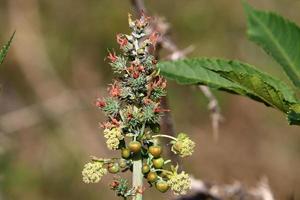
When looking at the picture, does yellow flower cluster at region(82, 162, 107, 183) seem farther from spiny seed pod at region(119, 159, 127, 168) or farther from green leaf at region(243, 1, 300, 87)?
green leaf at region(243, 1, 300, 87)

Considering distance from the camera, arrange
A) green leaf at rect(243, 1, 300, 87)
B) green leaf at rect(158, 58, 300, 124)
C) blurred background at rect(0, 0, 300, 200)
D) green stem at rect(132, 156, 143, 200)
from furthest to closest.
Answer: blurred background at rect(0, 0, 300, 200) → green leaf at rect(243, 1, 300, 87) → green leaf at rect(158, 58, 300, 124) → green stem at rect(132, 156, 143, 200)

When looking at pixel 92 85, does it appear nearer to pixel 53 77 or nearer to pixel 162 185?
pixel 53 77

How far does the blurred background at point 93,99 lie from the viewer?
7.20 meters

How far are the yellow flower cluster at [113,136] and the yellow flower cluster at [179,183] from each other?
0.15 meters

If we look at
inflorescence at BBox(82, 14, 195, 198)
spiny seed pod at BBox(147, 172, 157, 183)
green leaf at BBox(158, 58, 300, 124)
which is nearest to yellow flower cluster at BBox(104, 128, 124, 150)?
inflorescence at BBox(82, 14, 195, 198)

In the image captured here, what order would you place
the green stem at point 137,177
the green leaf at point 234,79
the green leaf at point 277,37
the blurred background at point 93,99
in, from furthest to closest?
the blurred background at point 93,99, the green leaf at point 277,37, the green leaf at point 234,79, the green stem at point 137,177

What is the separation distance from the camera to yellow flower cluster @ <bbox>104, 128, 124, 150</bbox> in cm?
159

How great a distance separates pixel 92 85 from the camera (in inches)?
312

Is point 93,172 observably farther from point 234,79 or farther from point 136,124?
point 234,79

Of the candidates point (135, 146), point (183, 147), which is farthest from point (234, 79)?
point (135, 146)

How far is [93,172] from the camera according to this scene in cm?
161

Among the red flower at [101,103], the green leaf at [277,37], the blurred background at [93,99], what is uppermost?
the blurred background at [93,99]

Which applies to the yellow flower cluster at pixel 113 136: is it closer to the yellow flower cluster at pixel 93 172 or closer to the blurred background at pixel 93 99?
the yellow flower cluster at pixel 93 172

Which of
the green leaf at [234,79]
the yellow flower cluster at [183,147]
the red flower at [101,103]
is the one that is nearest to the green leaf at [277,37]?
the green leaf at [234,79]
